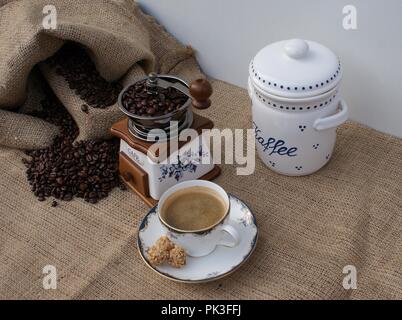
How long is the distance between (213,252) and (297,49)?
36cm

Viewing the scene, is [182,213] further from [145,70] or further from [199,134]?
[145,70]

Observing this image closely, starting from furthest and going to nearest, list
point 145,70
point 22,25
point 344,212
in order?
point 145,70 → point 22,25 → point 344,212

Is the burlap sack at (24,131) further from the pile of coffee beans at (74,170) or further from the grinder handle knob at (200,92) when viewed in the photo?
the grinder handle knob at (200,92)

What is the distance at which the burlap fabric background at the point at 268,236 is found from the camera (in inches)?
34.9

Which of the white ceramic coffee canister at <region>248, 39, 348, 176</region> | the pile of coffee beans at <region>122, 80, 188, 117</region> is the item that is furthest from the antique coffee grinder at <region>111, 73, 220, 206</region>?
the white ceramic coffee canister at <region>248, 39, 348, 176</region>

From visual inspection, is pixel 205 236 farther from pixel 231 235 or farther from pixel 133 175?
pixel 133 175

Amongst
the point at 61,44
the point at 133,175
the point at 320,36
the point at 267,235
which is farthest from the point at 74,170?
the point at 320,36

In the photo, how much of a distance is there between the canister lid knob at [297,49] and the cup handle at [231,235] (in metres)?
0.31

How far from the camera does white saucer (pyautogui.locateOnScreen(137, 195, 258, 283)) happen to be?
87 centimetres

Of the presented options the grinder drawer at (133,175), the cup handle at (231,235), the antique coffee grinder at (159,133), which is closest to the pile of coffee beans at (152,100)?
the antique coffee grinder at (159,133)

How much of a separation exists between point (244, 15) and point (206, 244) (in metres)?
Answer: 0.52

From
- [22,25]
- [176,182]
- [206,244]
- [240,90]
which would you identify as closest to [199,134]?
[176,182]

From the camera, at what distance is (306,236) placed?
0.96 metres

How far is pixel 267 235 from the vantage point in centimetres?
96
